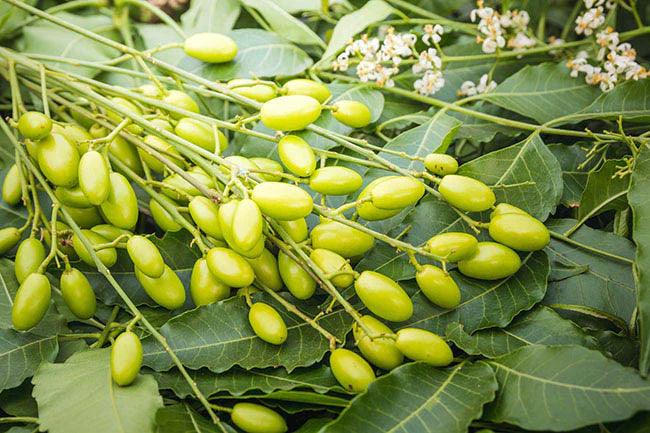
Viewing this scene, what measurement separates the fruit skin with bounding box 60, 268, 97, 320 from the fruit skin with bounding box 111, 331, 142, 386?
84mm

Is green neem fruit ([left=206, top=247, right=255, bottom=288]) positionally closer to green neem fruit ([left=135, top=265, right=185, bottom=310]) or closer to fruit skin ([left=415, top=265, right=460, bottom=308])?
green neem fruit ([left=135, top=265, right=185, bottom=310])

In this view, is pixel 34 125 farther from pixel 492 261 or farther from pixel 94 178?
pixel 492 261

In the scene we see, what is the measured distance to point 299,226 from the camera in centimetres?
61

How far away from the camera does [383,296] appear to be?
56 cm

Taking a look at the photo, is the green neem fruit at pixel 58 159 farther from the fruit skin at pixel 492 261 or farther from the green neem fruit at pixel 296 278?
the fruit skin at pixel 492 261

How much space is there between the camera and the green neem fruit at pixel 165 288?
2.00 feet

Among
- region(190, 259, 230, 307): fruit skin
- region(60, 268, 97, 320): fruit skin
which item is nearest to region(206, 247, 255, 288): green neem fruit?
region(190, 259, 230, 307): fruit skin

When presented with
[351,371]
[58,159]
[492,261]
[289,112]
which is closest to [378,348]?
[351,371]

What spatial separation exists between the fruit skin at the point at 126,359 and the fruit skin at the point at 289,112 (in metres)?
0.25

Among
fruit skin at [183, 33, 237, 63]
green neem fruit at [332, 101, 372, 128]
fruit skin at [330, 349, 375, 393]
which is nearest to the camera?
fruit skin at [330, 349, 375, 393]

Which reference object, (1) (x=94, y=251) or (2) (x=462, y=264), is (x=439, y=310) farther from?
(1) (x=94, y=251)

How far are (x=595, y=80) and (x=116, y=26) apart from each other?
70cm

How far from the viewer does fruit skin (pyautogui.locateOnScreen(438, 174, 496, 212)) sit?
604 mm

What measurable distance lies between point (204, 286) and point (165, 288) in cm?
4
